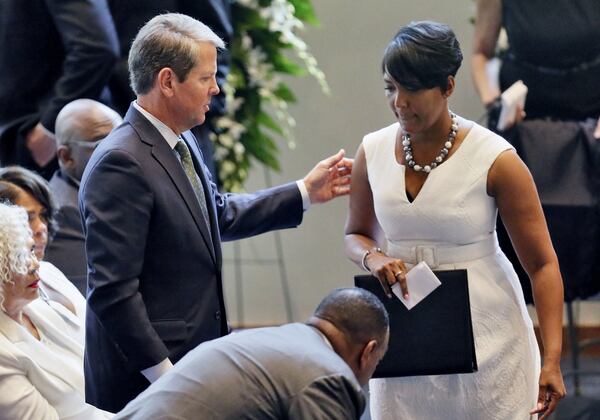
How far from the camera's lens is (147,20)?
477 centimetres

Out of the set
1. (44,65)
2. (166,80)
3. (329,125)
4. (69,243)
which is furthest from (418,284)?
(329,125)

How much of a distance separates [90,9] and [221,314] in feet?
5.96

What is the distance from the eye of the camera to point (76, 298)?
3.76 meters

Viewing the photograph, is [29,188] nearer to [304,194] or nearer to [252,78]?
[304,194]

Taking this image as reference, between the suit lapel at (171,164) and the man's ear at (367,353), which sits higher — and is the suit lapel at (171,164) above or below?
above

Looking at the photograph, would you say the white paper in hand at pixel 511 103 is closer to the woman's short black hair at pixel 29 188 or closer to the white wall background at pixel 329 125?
the white wall background at pixel 329 125

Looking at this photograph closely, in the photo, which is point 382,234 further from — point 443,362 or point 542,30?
point 542,30

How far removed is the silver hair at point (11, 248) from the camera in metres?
3.23

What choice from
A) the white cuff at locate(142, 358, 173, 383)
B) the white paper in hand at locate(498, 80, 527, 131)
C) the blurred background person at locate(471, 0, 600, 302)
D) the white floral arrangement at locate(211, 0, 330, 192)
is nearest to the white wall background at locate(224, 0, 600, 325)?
the white floral arrangement at locate(211, 0, 330, 192)

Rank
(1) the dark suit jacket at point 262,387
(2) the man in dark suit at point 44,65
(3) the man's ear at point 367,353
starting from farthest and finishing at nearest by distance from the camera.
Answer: (2) the man in dark suit at point 44,65 → (3) the man's ear at point 367,353 → (1) the dark suit jacket at point 262,387

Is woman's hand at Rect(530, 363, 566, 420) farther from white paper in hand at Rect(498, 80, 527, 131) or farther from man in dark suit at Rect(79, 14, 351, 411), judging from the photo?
white paper in hand at Rect(498, 80, 527, 131)

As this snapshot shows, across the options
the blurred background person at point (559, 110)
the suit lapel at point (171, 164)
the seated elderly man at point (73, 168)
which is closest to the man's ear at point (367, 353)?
the suit lapel at point (171, 164)

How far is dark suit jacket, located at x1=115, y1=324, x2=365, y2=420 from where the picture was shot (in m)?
2.36

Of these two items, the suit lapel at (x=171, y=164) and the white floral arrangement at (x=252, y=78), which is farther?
the white floral arrangement at (x=252, y=78)
